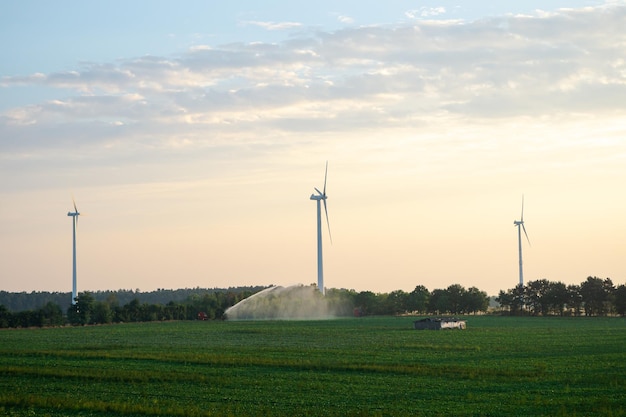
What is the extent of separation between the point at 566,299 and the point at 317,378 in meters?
143

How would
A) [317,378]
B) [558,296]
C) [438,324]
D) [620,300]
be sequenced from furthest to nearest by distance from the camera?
[558,296]
[620,300]
[438,324]
[317,378]

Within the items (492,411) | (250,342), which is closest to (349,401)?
(492,411)

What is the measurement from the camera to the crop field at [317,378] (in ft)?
151

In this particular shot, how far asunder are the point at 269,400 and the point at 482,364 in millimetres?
23834

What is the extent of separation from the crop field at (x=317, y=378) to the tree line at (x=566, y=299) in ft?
321

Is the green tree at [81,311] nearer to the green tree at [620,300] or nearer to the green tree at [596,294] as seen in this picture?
the green tree at [596,294]

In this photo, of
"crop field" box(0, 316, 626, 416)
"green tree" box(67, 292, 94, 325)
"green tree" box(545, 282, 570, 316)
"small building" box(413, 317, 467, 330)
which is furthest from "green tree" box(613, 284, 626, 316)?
"green tree" box(67, 292, 94, 325)

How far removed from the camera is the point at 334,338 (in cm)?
10288

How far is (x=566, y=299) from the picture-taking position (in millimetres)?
191000

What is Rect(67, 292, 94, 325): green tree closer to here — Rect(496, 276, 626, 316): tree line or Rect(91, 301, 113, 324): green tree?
Rect(91, 301, 113, 324): green tree

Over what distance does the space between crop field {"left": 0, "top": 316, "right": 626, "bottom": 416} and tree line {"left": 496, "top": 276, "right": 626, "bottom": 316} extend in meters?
97.8

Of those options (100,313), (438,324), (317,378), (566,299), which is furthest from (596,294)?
(317,378)

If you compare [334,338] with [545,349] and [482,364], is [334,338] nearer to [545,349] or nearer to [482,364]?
[545,349]

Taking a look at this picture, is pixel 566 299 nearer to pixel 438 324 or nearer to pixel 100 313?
pixel 438 324
